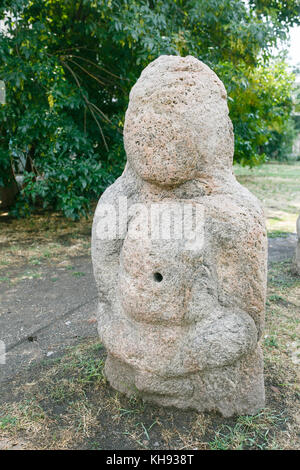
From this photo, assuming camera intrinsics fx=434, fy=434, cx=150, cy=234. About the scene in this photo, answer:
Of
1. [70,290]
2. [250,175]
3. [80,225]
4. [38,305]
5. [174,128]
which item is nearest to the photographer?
[174,128]

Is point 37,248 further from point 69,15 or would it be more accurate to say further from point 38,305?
point 69,15

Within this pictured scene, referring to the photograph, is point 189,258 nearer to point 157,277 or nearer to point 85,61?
point 157,277

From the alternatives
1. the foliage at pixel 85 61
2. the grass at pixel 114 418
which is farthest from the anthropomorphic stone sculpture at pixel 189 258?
the foliage at pixel 85 61

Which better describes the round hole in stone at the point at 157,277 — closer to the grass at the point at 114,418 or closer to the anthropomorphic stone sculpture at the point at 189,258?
the anthropomorphic stone sculpture at the point at 189,258

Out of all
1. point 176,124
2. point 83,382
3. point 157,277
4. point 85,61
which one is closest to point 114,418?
point 83,382

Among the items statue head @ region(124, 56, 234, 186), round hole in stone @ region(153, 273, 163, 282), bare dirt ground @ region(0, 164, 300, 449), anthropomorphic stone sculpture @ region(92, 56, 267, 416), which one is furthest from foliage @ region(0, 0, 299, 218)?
round hole in stone @ region(153, 273, 163, 282)

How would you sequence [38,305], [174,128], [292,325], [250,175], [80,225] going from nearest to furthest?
1. [174,128]
2. [292,325]
3. [38,305]
4. [80,225]
5. [250,175]

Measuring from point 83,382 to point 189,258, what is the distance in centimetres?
114

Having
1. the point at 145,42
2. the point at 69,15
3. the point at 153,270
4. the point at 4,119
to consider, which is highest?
the point at 69,15

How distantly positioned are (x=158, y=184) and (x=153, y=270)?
449 millimetres

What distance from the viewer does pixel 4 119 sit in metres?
5.50

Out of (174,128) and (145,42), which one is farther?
(145,42)

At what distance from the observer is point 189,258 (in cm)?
221

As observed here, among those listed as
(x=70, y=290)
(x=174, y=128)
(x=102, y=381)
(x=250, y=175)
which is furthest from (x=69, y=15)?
(x=250, y=175)
